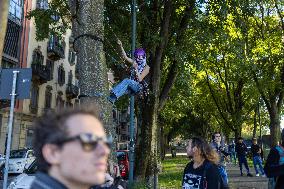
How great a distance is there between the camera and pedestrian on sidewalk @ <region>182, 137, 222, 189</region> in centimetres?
535

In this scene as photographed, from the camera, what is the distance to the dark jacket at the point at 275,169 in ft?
18.6

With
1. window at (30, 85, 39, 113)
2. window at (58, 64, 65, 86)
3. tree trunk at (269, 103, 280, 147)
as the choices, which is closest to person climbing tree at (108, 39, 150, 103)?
tree trunk at (269, 103, 280, 147)

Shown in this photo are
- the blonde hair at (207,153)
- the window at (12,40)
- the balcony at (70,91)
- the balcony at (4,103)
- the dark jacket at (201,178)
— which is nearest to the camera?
the dark jacket at (201,178)

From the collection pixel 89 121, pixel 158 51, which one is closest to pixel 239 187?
pixel 158 51

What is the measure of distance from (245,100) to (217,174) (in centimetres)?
3829

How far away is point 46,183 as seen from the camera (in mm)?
2084

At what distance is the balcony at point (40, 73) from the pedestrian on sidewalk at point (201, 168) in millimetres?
35999

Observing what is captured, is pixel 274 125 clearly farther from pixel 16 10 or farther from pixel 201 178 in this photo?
pixel 16 10

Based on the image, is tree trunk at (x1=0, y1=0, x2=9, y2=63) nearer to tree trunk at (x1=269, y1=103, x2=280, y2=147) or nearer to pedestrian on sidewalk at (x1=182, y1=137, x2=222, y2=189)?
pedestrian on sidewalk at (x1=182, y1=137, x2=222, y2=189)

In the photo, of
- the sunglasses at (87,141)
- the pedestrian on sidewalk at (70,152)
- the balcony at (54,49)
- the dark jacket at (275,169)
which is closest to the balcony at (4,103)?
the balcony at (54,49)

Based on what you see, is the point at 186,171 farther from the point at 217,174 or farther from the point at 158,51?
the point at 158,51

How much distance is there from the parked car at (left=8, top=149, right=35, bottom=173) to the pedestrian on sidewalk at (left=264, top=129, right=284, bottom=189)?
1915 centimetres

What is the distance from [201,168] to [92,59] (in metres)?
2.68

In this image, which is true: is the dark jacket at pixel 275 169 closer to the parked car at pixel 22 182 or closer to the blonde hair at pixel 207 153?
the blonde hair at pixel 207 153
